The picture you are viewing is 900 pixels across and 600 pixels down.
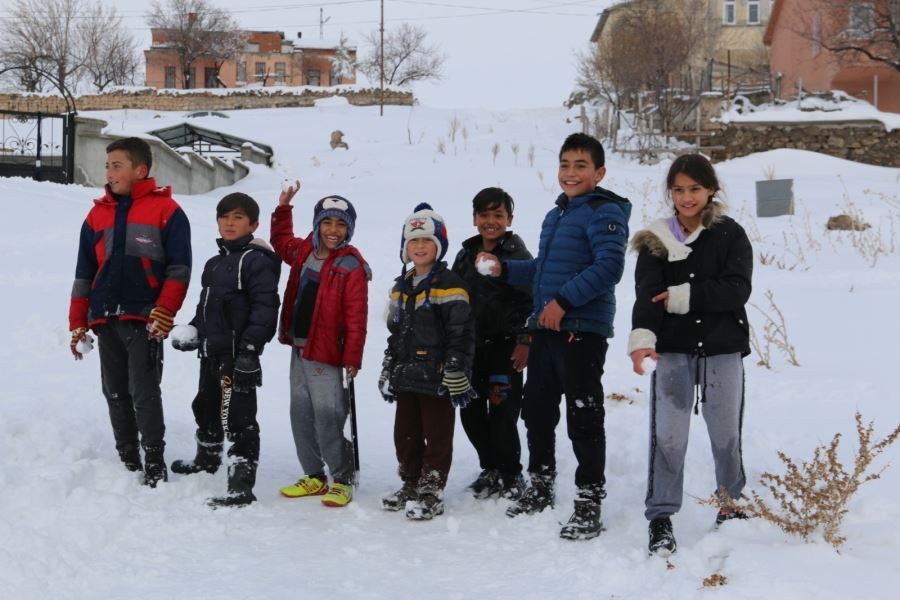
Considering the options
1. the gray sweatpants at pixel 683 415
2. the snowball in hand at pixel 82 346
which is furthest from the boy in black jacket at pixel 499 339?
the snowball in hand at pixel 82 346

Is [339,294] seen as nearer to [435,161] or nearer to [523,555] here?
[523,555]

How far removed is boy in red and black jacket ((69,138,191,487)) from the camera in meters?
4.93

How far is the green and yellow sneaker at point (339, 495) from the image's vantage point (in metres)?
4.92

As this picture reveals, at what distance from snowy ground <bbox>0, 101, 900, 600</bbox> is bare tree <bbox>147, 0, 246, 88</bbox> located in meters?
49.4

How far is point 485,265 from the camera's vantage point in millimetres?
4734

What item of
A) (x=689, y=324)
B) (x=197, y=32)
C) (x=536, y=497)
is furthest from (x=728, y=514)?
(x=197, y=32)

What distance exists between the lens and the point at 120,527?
14.0 feet

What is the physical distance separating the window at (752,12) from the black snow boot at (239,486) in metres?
45.1

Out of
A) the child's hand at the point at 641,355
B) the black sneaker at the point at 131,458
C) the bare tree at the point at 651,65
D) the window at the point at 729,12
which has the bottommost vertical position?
the black sneaker at the point at 131,458

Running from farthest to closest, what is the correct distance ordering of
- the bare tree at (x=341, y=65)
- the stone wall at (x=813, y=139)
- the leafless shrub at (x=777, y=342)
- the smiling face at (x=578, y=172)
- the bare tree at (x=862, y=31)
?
the bare tree at (x=341, y=65), the bare tree at (x=862, y=31), the stone wall at (x=813, y=139), the leafless shrub at (x=777, y=342), the smiling face at (x=578, y=172)

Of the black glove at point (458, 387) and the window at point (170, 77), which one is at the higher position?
the window at point (170, 77)

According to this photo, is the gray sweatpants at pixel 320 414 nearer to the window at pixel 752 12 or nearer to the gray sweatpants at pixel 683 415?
the gray sweatpants at pixel 683 415

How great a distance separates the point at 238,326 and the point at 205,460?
3.09 feet

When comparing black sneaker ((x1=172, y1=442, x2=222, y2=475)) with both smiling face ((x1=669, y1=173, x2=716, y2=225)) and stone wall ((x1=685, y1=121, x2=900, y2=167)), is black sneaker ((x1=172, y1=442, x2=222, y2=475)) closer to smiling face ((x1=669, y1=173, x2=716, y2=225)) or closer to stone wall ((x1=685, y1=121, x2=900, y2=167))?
smiling face ((x1=669, y1=173, x2=716, y2=225))
